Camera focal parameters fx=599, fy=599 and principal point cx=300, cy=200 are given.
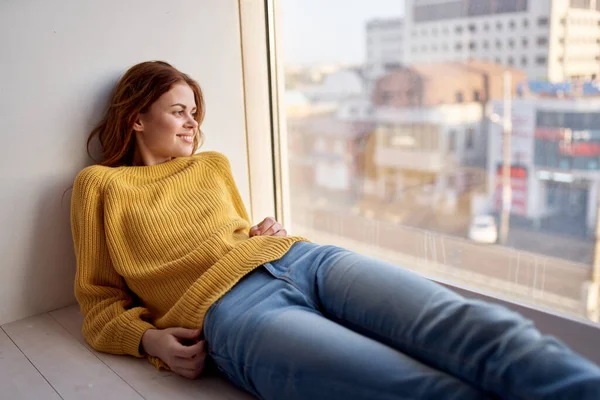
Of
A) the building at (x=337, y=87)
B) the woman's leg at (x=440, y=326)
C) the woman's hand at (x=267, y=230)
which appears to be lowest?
the woman's leg at (x=440, y=326)

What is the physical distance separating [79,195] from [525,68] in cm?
105

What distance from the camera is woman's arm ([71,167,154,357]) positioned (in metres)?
1.24

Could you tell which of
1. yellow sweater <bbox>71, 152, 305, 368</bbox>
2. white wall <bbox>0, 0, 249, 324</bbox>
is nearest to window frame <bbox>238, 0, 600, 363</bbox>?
white wall <bbox>0, 0, 249, 324</bbox>

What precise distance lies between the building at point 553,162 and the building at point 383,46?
1.16 feet

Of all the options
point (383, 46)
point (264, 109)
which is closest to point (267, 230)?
point (264, 109)

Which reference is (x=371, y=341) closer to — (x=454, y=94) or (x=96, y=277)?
(x=96, y=277)

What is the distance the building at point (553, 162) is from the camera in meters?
1.26

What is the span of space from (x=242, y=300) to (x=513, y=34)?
0.88 metres

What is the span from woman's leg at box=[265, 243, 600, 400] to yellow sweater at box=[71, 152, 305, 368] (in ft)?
0.41

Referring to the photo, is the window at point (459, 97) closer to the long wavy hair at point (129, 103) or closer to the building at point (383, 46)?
the building at point (383, 46)

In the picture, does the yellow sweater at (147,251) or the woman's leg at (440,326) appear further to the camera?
the yellow sweater at (147,251)

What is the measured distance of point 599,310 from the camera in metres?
1.29

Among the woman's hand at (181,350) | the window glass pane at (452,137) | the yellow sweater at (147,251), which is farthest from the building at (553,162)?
the woman's hand at (181,350)

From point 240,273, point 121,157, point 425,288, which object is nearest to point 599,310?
point 425,288
